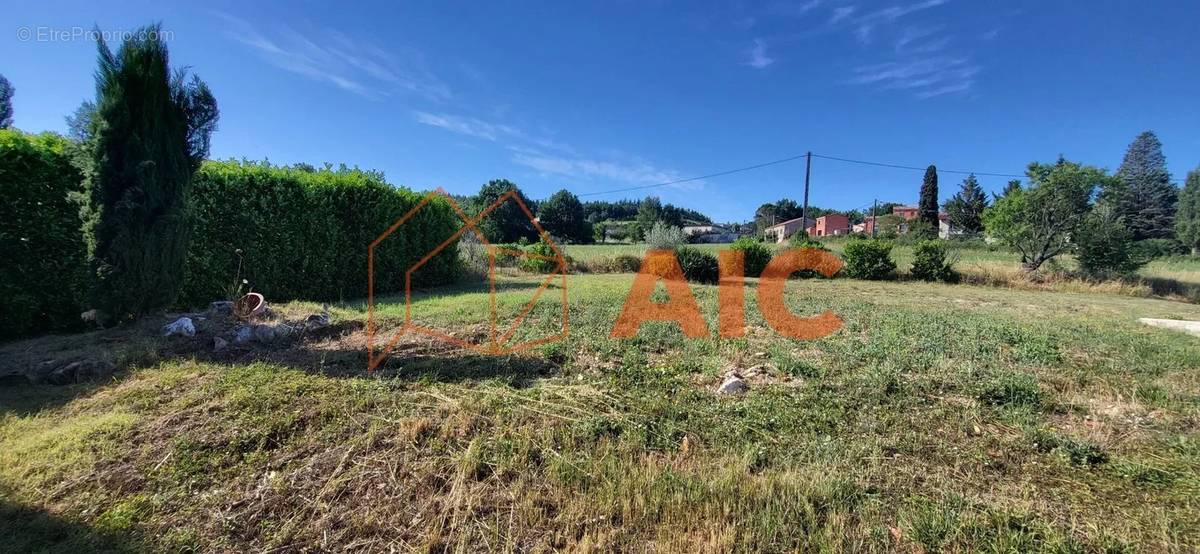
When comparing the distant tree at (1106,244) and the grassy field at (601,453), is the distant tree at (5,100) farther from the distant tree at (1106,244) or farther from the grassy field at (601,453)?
the distant tree at (1106,244)

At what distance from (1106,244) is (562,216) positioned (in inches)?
1452

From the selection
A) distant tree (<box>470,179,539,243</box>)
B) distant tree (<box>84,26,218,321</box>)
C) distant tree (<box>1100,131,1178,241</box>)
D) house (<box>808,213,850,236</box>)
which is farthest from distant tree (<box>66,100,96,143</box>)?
distant tree (<box>1100,131,1178,241</box>)

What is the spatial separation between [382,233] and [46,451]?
655 cm

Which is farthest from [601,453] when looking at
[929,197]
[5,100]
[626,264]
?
[929,197]

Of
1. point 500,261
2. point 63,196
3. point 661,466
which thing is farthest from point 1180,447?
point 500,261

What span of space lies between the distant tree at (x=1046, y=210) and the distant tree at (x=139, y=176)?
20.3 meters

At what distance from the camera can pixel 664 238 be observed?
13422 millimetres

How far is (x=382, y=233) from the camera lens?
8.37 m

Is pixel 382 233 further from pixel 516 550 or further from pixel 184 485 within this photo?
pixel 516 550

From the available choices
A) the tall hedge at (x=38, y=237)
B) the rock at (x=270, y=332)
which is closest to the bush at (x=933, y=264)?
the rock at (x=270, y=332)

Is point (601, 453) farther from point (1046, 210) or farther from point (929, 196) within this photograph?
point (929, 196)

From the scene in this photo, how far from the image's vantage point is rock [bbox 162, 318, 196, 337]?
4.25 m

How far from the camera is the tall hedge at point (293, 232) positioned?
590cm

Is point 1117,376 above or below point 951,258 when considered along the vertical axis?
below
